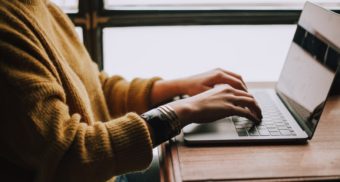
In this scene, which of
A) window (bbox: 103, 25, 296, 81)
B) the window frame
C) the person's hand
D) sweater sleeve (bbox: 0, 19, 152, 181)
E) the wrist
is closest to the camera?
sweater sleeve (bbox: 0, 19, 152, 181)

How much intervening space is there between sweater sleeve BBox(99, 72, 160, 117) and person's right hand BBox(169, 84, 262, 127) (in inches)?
9.0

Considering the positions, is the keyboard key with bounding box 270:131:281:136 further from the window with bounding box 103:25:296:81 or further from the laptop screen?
the window with bounding box 103:25:296:81

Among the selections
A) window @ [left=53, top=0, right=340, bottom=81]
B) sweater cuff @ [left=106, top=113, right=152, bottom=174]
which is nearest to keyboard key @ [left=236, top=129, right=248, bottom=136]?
sweater cuff @ [left=106, top=113, right=152, bottom=174]

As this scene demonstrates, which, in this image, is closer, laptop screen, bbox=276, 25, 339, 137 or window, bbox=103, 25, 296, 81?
laptop screen, bbox=276, 25, 339, 137

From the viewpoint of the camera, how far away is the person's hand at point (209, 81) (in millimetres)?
964

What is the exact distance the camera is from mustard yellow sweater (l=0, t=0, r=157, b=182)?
0.64 m

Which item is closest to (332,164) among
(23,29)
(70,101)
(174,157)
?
(174,157)

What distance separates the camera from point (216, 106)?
0.83 meters

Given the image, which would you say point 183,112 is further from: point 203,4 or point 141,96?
point 203,4

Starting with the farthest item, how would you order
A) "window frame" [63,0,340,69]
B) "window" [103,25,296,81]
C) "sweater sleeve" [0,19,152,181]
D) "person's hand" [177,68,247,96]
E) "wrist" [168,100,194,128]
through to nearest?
"window" [103,25,296,81] → "window frame" [63,0,340,69] → "person's hand" [177,68,247,96] → "wrist" [168,100,194,128] → "sweater sleeve" [0,19,152,181]

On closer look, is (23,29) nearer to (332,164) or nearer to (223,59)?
(332,164)

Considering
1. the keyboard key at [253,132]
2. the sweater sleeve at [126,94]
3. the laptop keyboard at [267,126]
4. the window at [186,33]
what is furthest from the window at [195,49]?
the keyboard key at [253,132]

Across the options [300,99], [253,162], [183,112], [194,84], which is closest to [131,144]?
[183,112]

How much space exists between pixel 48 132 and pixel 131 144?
154 millimetres
